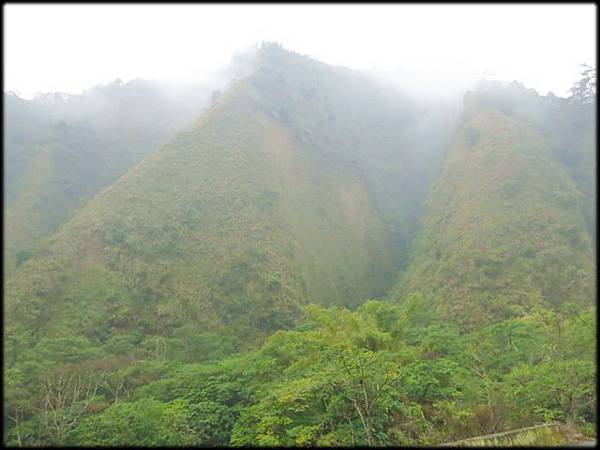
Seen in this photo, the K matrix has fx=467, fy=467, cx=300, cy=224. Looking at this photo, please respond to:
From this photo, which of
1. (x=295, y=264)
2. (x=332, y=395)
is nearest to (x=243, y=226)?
(x=295, y=264)

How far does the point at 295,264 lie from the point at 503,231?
59.0ft

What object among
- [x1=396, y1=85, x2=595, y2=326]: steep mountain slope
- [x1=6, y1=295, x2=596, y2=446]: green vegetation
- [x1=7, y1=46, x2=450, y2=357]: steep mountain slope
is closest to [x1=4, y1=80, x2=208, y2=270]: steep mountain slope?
[x1=7, y1=46, x2=450, y2=357]: steep mountain slope

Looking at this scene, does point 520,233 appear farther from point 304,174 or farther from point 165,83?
point 165,83

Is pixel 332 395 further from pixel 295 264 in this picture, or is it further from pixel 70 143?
pixel 70 143

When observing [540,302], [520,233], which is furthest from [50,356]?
[520,233]

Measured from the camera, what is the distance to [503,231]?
Answer: 3916 centimetres

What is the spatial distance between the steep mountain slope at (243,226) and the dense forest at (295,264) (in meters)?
0.22

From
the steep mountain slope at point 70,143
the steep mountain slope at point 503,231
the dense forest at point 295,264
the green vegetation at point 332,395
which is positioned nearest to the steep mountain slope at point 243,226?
the dense forest at point 295,264

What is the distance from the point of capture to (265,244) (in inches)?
1650

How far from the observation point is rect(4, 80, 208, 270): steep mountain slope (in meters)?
46.0

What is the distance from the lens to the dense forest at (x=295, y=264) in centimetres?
1479

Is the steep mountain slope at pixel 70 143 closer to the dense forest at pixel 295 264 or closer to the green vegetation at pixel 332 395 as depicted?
the dense forest at pixel 295 264

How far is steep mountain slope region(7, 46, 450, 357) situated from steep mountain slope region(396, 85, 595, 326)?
765cm

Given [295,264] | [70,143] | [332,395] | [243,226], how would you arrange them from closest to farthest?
[332,395]
[295,264]
[243,226]
[70,143]
